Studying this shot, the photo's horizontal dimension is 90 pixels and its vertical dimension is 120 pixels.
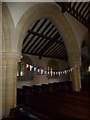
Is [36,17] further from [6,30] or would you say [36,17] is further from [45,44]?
[45,44]

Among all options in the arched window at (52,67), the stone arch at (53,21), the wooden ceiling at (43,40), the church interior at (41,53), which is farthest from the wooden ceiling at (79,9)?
the arched window at (52,67)

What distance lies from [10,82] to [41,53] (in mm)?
8619

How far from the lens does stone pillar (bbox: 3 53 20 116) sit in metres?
5.15

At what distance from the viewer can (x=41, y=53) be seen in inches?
539

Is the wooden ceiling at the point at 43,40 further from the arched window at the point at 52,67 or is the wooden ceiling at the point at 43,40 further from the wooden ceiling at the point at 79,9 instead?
the wooden ceiling at the point at 79,9

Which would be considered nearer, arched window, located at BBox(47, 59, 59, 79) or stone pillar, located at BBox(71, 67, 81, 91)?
stone pillar, located at BBox(71, 67, 81, 91)

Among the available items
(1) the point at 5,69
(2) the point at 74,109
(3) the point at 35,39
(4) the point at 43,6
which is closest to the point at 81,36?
(3) the point at 35,39

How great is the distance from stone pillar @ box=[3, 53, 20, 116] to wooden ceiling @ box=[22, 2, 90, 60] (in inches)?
158

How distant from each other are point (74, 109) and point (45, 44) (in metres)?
7.48

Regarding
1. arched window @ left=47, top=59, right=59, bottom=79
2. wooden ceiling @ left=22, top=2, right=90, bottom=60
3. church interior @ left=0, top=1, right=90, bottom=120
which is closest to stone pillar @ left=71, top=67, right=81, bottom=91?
church interior @ left=0, top=1, right=90, bottom=120

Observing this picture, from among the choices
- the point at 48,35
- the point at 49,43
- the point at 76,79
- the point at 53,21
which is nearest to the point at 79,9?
the point at 53,21

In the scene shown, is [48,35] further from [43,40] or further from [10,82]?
[10,82]

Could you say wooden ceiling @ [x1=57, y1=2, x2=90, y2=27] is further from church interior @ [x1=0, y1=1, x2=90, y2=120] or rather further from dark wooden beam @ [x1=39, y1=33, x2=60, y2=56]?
dark wooden beam @ [x1=39, y1=33, x2=60, y2=56]

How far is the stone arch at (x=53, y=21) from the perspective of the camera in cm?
567
